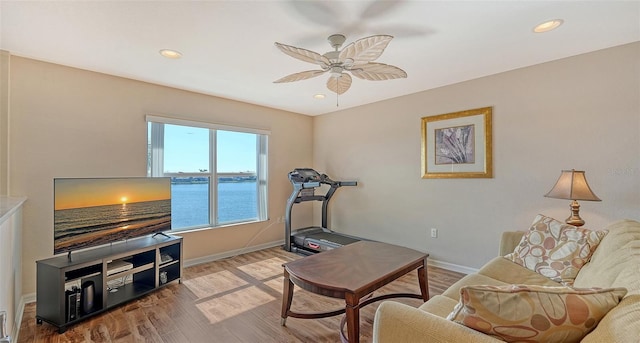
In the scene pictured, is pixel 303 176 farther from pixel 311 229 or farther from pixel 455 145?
pixel 455 145

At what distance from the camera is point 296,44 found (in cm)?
242

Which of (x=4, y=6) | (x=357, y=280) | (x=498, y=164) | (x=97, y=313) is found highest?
(x=4, y=6)

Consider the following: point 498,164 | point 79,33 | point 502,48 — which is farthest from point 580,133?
point 79,33

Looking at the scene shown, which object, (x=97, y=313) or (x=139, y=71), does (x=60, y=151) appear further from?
(x=97, y=313)

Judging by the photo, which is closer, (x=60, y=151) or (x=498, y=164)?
(x=60, y=151)

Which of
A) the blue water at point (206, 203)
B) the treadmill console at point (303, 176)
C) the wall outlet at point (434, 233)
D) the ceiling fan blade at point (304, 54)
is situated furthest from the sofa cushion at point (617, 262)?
the blue water at point (206, 203)

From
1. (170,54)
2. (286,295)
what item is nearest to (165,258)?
(286,295)

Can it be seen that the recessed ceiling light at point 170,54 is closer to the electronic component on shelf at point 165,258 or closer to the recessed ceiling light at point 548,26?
the electronic component on shelf at point 165,258

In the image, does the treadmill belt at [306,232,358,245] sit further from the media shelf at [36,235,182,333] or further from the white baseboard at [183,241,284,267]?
the media shelf at [36,235,182,333]

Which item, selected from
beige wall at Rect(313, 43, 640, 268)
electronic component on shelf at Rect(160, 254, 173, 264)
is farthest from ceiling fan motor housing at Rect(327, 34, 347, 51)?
electronic component on shelf at Rect(160, 254, 173, 264)

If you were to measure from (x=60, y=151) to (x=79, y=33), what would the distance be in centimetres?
129

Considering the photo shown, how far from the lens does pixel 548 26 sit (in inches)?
84.3

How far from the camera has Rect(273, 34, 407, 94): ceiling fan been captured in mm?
1817

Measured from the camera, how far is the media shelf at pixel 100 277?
7.20 ft
